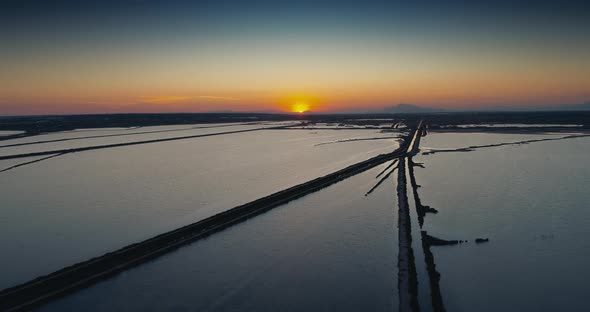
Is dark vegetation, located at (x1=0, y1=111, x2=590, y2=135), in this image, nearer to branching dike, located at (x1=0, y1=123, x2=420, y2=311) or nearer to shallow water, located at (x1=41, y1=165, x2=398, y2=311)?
branching dike, located at (x1=0, y1=123, x2=420, y2=311)

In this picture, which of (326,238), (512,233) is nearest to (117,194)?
(326,238)

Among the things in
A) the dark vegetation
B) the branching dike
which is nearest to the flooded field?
the branching dike

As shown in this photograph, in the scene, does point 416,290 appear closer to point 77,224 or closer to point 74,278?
point 74,278

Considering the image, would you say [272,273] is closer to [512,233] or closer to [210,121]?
[512,233]

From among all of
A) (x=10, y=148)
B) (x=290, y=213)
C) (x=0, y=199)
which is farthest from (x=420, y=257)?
(x=10, y=148)

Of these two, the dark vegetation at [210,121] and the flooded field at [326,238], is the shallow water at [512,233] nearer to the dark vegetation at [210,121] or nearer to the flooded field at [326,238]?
the flooded field at [326,238]
